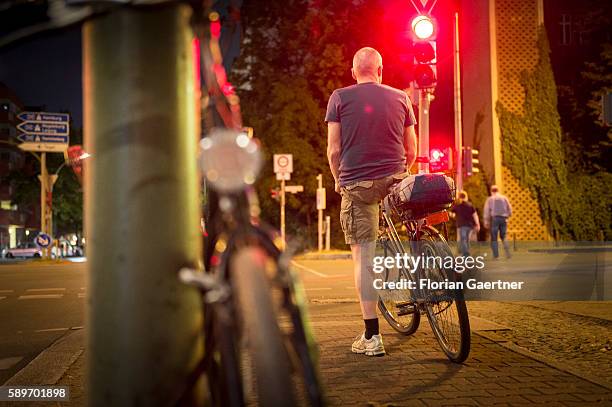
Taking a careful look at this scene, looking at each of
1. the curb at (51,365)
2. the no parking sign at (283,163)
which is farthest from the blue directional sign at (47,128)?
the curb at (51,365)

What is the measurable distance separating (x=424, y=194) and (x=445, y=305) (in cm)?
75

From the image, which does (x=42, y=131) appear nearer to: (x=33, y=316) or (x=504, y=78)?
(x=33, y=316)

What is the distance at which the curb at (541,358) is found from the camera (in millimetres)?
3906

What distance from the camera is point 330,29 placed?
3134 centimetres

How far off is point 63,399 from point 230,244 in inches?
88.7

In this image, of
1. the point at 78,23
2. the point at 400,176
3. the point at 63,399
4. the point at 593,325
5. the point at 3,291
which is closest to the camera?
the point at 78,23

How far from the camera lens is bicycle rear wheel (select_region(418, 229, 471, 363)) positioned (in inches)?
166

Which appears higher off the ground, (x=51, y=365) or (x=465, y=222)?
(x=465, y=222)

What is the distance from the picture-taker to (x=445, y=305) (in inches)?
178

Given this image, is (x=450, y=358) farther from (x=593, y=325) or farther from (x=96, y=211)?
(x=96, y=211)

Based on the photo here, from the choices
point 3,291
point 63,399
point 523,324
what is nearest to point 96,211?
point 63,399

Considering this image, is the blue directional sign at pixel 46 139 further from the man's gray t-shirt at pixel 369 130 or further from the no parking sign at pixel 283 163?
the man's gray t-shirt at pixel 369 130

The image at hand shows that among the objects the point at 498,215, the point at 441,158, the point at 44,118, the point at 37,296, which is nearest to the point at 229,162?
the point at 37,296

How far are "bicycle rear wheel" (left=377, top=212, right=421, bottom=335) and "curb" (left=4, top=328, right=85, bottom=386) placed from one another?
2.44 meters
